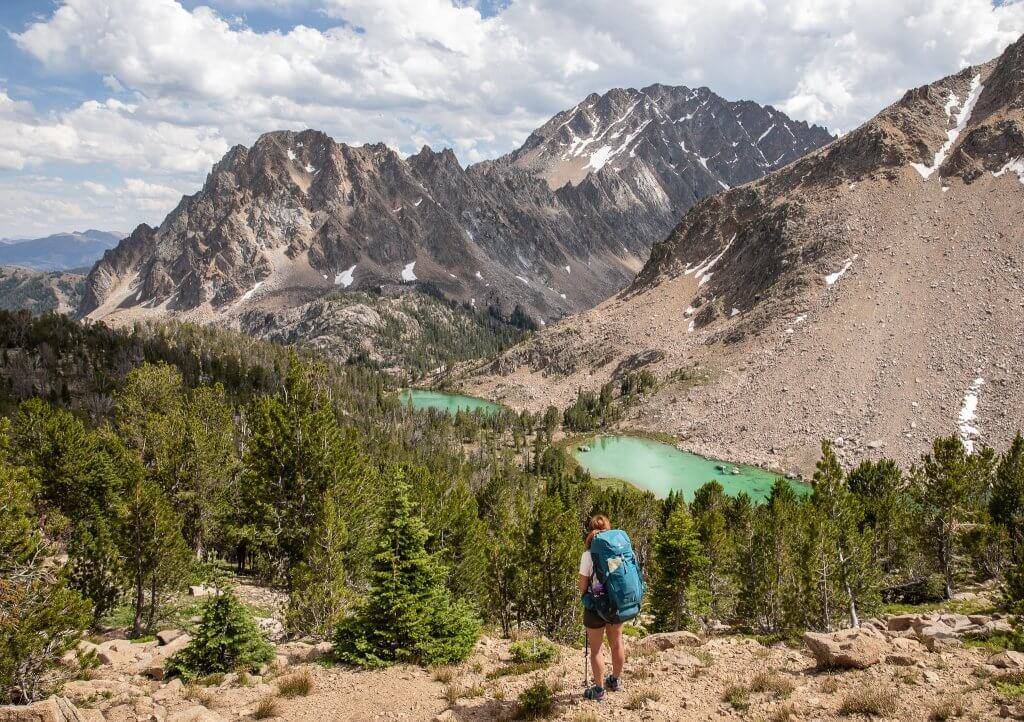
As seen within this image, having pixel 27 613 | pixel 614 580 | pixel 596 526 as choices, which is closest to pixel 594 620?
pixel 614 580

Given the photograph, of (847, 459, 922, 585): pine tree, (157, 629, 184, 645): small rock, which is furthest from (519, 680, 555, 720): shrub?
(847, 459, 922, 585): pine tree

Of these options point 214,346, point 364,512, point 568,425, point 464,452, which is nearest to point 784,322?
point 568,425

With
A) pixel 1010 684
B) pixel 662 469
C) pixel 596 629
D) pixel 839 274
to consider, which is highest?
pixel 839 274

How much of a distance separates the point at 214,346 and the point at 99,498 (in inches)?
6956

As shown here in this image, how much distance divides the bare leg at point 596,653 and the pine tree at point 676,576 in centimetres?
2888

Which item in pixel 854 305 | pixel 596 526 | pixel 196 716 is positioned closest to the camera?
pixel 596 526

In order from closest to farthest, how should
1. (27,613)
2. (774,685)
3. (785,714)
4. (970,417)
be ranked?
1. (785,714)
2. (774,685)
3. (27,613)
4. (970,417)

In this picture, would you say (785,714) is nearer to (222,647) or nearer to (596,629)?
(596,629)

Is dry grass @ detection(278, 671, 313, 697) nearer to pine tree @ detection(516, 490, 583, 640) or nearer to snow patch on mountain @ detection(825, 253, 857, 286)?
pine tree @ detection(516, 490, 583, 640)

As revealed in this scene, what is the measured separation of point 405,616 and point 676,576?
92.6 ft

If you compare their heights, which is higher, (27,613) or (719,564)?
(27,613)

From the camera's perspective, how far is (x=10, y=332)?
130250 mm

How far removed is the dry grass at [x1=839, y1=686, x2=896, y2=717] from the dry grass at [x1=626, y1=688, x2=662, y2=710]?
3786 mm

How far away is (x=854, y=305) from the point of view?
135 m
